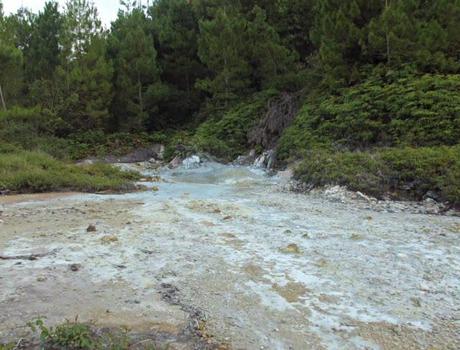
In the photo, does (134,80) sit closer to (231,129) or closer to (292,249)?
(231,129)

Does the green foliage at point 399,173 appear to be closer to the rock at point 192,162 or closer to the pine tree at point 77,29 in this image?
the rock at point 192,162

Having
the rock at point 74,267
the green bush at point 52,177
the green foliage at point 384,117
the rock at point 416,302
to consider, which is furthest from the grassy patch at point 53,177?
the rock at point 416,302

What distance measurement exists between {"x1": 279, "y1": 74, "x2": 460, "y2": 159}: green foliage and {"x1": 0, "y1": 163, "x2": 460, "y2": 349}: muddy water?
5.80 m

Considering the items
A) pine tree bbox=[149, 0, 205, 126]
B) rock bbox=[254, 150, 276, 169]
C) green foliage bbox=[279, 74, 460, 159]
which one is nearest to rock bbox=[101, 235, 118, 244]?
green foliage bbox=[279, 74, 460, 159]

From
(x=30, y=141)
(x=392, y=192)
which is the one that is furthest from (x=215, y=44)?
(x=392, y=192)

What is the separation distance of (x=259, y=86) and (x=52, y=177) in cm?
1758

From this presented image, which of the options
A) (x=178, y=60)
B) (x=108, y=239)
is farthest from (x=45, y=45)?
(x=108, y=239)

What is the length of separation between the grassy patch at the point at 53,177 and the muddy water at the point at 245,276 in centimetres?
332

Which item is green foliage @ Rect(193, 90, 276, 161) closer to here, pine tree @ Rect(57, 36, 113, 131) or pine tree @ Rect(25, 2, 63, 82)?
pine tree @ Rect(57, 36, 113, 131)

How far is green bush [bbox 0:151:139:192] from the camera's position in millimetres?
11484

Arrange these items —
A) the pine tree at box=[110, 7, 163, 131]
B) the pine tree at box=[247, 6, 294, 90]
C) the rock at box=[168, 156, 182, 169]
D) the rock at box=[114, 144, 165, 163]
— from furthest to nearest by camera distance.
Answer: the pine tree at box=[110, 7, 163, 131] < the pine tree at box=[247, 6, 294, 90] < the rock at box=[114, 144, 165, 163] < the rock at box=[168, 156, 182, 169]

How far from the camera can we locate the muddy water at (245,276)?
11.6 ft

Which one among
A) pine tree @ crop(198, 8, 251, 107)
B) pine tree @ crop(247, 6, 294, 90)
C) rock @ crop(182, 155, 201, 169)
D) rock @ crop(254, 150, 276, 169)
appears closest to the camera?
rock @ crop(254, 150, 276, 169)

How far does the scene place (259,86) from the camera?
88.4 ft
